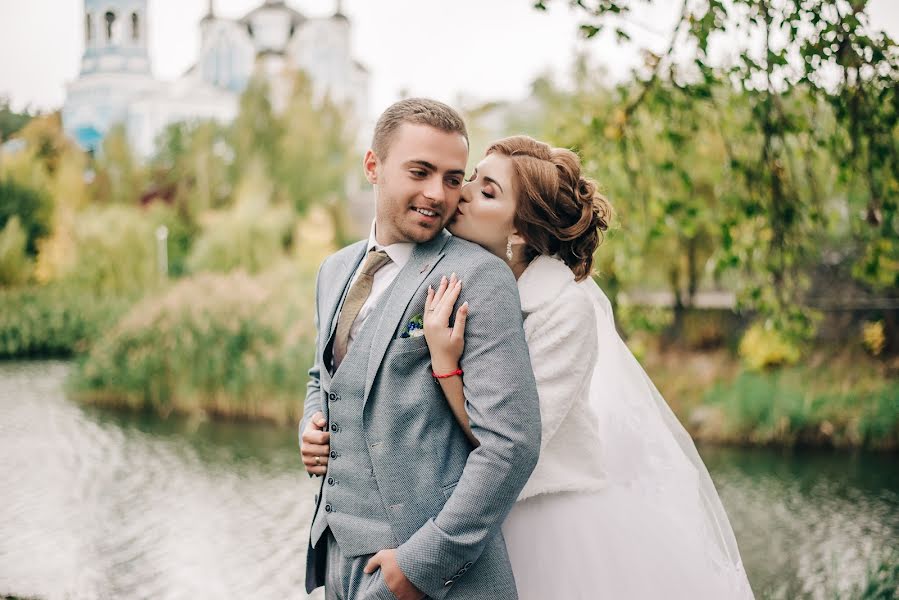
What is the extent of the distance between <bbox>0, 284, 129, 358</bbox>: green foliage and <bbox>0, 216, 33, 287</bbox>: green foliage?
1.52 m

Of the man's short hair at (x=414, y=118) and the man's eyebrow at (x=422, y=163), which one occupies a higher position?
the man's short hair at (x=414, y=118)

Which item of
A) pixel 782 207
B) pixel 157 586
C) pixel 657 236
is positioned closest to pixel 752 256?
pixel 782 207

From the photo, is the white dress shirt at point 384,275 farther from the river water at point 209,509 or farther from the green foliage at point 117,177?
the green foliage at point 117,177

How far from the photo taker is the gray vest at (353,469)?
164 cm

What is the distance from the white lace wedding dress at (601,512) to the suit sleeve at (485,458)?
0.17 m

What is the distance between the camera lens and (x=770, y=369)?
413 inches

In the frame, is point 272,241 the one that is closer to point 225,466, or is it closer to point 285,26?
point 225,466

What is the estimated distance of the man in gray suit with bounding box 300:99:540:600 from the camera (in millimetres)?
1537

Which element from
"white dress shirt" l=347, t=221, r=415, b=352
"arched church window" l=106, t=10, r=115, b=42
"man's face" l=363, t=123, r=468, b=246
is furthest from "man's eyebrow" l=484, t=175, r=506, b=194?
"arched church window" l=106, t=10, r=115, b=42

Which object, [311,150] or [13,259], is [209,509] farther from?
[311,150]

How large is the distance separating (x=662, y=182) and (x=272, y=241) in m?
12.0

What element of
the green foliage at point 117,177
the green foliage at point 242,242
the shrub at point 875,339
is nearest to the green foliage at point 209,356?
the green foliage at point 242,242

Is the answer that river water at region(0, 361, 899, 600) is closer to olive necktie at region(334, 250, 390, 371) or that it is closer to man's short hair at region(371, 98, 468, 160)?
olive necktie at region(334, 250, 390, 371)

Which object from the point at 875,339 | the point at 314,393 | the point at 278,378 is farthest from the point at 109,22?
the point at 314,393
